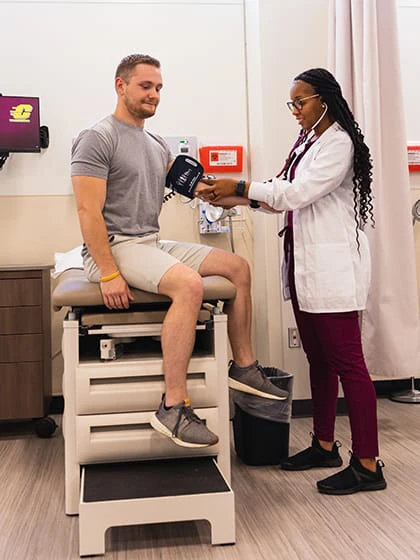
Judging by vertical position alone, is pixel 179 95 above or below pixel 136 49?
below

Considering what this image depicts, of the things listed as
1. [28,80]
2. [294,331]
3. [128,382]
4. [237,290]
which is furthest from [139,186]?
[28,80]

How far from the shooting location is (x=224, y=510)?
70.9 inches

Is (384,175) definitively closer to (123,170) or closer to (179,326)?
(123,170)

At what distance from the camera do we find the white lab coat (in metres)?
2.20

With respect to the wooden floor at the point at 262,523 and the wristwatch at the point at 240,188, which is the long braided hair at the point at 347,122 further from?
the wooden floor at the point at 262,523

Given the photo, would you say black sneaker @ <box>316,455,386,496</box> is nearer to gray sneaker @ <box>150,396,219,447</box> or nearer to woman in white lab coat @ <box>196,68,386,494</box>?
woman in white lab coat @ <box>196,68,386,494</box>

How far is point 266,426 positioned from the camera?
252cm

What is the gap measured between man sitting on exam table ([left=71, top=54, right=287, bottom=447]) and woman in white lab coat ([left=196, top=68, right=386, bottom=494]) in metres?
0.24

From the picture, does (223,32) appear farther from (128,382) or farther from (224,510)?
(224,510)

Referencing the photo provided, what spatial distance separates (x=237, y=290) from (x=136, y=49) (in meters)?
1.77

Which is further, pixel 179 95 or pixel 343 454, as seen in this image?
pixel 179 95

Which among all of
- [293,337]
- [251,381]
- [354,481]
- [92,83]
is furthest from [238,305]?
[92,83]

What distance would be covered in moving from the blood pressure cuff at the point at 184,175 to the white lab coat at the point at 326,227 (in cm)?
29

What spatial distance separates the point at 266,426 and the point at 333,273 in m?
0.70
